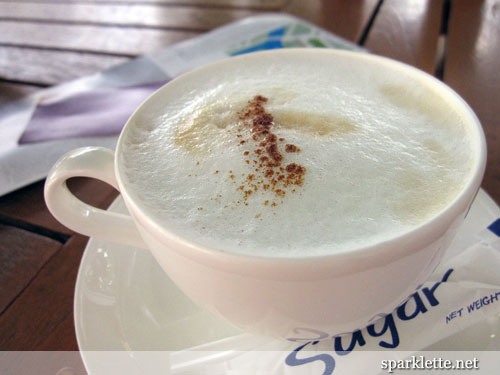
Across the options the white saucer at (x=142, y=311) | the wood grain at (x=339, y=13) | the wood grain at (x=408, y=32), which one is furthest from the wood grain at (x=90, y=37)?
the white saucer at (x=142, y=311)

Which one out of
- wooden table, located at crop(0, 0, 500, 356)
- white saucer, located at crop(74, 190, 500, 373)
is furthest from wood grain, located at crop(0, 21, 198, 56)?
white saucer, located at crop(74, 190, 500, 373)

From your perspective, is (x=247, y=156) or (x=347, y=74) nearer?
(x=247, y=156)

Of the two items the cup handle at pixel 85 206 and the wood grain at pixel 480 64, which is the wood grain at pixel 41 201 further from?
the wood grain at pixel 480 64

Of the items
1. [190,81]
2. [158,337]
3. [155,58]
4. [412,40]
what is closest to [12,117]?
[155,58]

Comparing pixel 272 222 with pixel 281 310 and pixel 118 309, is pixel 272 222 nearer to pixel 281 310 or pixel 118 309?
pixel 281 310

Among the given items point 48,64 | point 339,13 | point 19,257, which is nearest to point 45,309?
point 19,257

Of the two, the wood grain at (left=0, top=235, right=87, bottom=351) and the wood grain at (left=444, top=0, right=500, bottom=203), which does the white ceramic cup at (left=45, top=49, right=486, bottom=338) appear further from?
the wood grain at (left=444, top=0, right=500, bottom=203)

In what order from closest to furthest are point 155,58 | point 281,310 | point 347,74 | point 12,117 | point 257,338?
1. point 281,310
2. point 257,338
3. point 347,74
4. point 12,117
5. point 155,58
